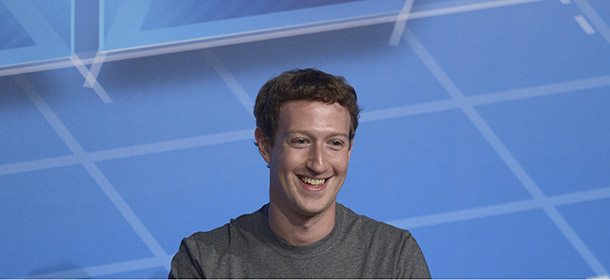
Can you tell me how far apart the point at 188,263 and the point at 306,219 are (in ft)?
→ 1.02

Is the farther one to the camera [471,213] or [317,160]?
[471,213]

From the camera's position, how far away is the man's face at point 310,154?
1.73 m

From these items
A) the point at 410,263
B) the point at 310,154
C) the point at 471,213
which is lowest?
the point at 410,263

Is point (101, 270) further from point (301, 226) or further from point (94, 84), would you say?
point (301, 226)

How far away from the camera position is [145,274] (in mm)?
2748

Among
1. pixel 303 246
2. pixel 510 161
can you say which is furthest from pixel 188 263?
pixel 510 161

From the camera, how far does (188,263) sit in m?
1.79

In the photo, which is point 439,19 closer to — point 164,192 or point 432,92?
point 432,92

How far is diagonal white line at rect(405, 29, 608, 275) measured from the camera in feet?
8.93

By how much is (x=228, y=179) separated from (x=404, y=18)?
897mm

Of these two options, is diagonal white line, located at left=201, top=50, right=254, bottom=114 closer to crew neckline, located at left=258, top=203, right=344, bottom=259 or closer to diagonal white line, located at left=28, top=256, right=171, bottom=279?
diagonal white line, located at left=28, top=256, right=171, bottom=279

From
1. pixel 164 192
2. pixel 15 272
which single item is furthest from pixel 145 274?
pixel 15 272

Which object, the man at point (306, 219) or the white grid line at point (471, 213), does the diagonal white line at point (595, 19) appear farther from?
the man at point (306, 219)

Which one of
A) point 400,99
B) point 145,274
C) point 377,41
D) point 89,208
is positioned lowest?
point 145,274
